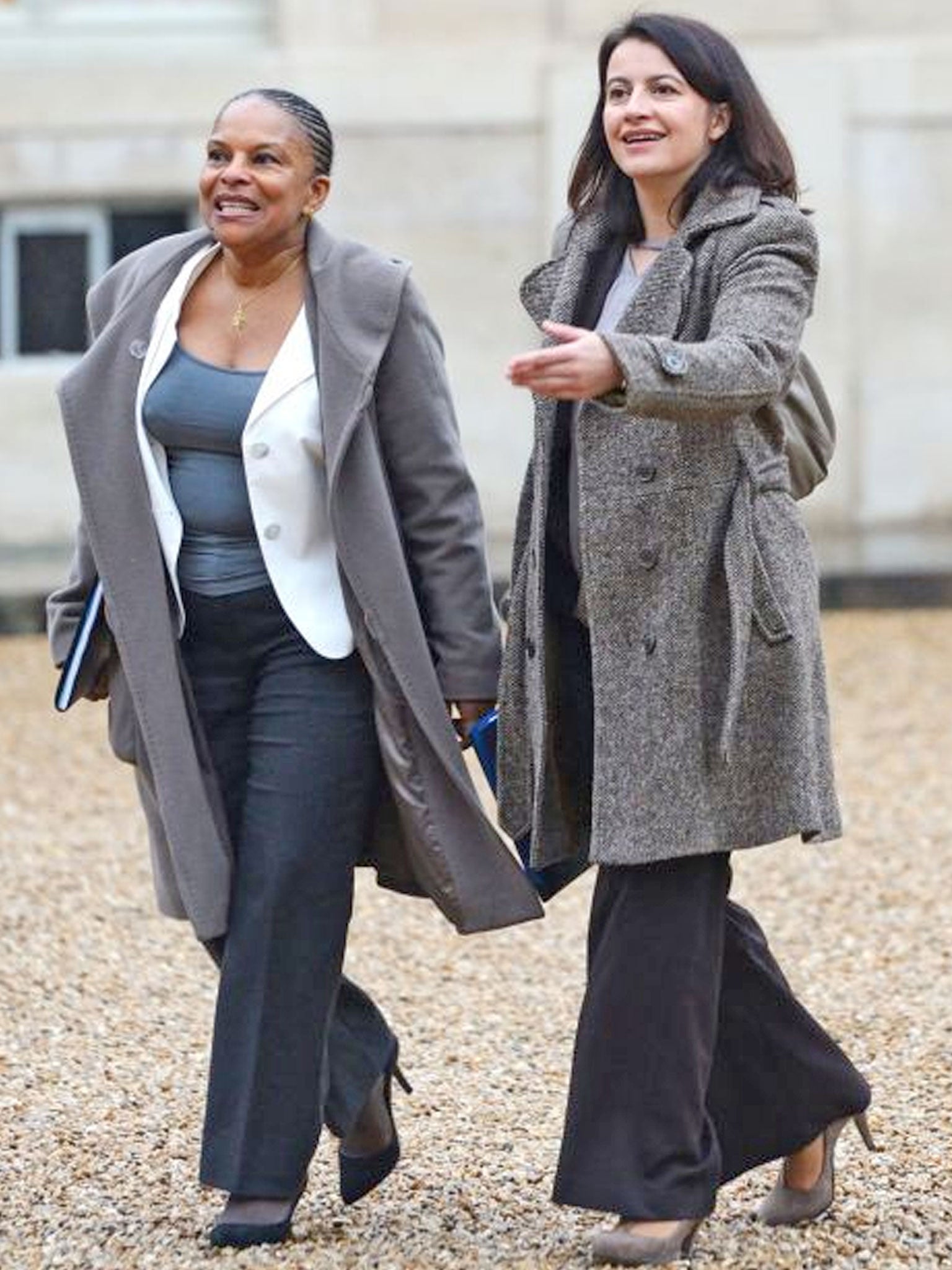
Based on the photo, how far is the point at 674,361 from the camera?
3934 mm

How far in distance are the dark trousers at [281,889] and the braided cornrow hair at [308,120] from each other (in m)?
0.63

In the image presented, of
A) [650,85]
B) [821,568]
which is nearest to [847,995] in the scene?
[650,85]

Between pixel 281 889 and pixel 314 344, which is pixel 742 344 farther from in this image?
pixel 281 889

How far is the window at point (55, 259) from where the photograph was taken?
13.8 m

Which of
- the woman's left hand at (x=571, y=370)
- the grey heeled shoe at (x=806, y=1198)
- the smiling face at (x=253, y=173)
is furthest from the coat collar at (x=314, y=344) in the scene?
the grey heeled shoe at (x=806, y=1198)

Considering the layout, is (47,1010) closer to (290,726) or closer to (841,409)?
(290,726)

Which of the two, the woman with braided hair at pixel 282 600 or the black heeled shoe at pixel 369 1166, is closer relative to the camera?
the woman with braided hair at pixel 282 600

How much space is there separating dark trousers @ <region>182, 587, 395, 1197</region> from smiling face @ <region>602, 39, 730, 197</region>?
2.59 ft

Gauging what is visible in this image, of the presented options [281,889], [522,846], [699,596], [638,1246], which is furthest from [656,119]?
[638,1246]

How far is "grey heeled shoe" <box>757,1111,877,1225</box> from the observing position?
4.54 m

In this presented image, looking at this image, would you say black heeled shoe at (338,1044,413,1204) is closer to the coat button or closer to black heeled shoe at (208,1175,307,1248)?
black heeled shoe at (208,1175,307,1248)

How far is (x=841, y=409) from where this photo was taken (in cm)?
1344

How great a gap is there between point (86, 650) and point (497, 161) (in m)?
9.15

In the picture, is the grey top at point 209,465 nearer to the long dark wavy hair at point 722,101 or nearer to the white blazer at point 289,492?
the white blazer at point 289,492
